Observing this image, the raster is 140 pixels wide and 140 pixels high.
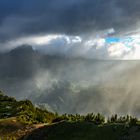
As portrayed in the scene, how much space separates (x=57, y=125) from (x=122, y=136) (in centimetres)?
1882

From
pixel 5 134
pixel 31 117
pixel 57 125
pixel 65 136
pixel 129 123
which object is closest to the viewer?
pixel 129 123

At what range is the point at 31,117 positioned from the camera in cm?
12581

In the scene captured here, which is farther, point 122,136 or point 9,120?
point 9,120

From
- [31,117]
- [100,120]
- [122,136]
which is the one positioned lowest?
[122,136]

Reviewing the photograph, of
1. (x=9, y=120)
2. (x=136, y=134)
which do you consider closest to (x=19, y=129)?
(x=9, y=120)

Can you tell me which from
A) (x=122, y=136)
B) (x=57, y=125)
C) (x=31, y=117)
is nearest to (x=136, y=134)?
(x=122, y=136)

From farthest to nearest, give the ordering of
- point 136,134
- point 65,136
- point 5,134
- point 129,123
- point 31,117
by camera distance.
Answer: point 31,117 < point 5,134 < point 65,136 < point 129,123 < point 136,134

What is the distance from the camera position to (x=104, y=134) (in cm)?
7169

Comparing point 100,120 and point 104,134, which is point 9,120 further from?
point 104,134

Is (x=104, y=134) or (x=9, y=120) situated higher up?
(x=9, y=120)

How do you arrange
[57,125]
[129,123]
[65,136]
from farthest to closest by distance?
[57,125]
[65,136]
[129,123]

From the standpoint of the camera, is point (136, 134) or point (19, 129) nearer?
point (136, 134)

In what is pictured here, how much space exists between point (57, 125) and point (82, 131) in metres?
8.52

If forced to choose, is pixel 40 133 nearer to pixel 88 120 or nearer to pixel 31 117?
pixel 88 120
